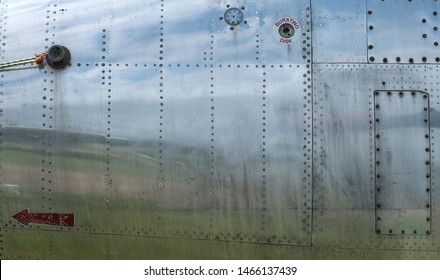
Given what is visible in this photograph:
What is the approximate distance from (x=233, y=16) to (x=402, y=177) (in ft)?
8.71

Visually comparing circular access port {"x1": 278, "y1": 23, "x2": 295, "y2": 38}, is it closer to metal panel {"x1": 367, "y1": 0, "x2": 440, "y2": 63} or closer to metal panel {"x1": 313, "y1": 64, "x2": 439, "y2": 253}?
metal panel {"x1": 313, "y1": 64, "x2": 439, "y2": 253}

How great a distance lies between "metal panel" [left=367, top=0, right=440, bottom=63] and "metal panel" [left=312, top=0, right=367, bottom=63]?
0.34 ft

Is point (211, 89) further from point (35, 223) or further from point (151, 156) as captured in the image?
point (35, 223)

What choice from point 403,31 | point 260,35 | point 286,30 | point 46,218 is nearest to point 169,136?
point 260,35

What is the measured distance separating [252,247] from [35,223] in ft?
8.21

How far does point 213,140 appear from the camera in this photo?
231 inches

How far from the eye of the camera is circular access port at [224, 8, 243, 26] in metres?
6.10

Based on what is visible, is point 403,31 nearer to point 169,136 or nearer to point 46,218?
point 169,136

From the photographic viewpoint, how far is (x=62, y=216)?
5961mm

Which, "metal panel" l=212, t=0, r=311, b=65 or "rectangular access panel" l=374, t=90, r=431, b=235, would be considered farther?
"metal panel" l=212, t=0, r=311, b=65

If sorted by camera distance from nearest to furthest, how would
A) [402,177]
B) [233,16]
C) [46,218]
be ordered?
1. [402,177]
2. [46,218]
3. [233,16]

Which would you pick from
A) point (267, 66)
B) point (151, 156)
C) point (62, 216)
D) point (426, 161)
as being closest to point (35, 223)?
point (62, 216)

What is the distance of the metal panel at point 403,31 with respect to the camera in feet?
19.7

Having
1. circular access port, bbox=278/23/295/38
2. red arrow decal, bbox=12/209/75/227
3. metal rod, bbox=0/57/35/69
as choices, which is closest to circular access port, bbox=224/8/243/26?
circular access port, bbox=278/23/295/38
